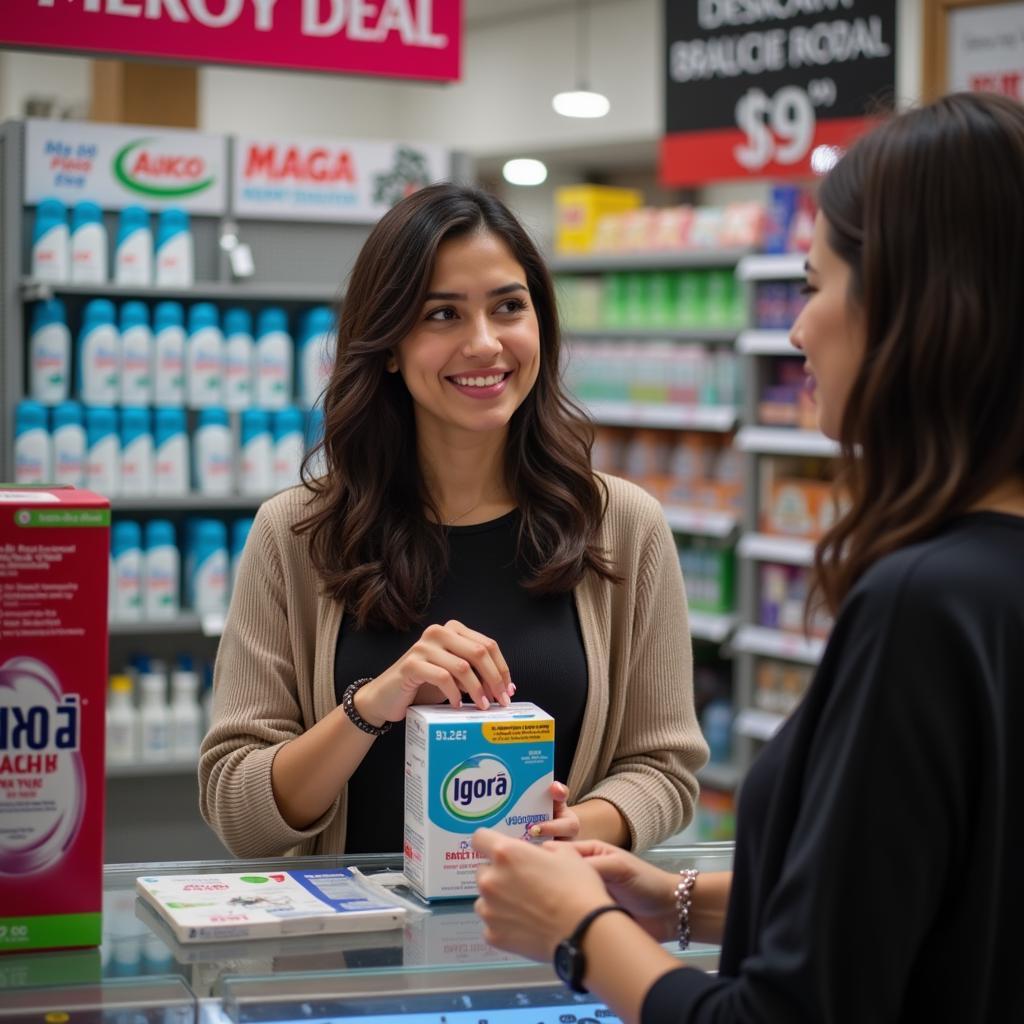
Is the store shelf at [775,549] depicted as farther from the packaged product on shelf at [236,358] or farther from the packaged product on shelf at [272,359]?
the packaged product on shelf at [236,358]

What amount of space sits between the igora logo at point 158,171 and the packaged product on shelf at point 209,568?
1.13m

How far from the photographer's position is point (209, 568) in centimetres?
481

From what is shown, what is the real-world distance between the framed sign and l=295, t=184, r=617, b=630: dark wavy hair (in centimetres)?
293

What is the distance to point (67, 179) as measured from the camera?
4.73 metres

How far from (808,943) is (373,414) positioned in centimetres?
132

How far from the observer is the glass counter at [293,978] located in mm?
1333

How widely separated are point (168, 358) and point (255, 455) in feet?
1.40

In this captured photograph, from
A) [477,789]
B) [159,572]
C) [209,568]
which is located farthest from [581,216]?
[477,789]

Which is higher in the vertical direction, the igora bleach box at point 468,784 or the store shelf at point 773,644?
the igora bleach box at point 468,784

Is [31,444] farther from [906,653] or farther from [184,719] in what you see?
[906,653]

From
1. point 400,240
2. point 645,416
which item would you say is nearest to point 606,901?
point 400,240

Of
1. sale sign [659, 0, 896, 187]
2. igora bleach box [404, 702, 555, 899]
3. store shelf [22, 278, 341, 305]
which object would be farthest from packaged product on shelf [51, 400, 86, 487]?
igora bleach box [404, 702, 555, 899]

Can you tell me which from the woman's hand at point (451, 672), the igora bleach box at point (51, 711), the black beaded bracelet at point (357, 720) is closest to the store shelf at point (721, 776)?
the black beaded bracelet at point (357, 720)

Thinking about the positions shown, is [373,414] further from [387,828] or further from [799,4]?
[799,4]
